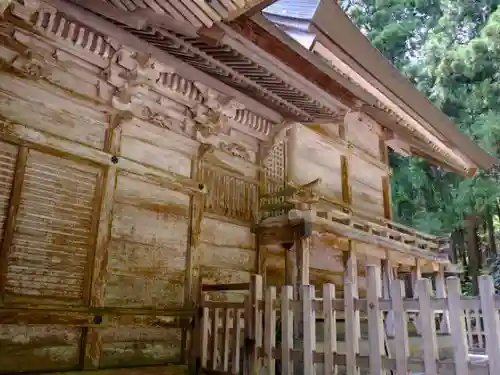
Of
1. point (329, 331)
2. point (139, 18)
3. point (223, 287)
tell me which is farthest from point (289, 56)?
point (329, 331)

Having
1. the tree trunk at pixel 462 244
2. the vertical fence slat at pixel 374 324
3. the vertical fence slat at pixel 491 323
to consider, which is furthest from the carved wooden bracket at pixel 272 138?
Result: the tree trunk at pixel 462 244

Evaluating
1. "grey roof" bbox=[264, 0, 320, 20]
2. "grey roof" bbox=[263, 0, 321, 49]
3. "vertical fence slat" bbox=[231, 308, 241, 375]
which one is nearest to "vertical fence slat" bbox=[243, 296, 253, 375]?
"vertical fence slat" bbox=[231, 308, 241, 375]

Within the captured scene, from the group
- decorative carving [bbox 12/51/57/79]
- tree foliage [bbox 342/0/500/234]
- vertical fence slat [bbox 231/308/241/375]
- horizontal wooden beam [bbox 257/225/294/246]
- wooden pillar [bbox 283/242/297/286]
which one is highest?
tree foliage [bbox 342/0/500/234]

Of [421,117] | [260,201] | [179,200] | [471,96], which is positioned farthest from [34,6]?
[471,96]

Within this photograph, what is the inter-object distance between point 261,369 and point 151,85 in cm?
368

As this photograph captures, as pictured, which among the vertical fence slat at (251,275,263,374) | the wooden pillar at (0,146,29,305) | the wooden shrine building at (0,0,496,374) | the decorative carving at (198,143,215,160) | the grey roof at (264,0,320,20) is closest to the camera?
the wooden pillar at (0,146,29,305)

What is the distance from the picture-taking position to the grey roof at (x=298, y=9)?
588 cm

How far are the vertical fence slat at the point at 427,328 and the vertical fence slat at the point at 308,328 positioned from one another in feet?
3.75

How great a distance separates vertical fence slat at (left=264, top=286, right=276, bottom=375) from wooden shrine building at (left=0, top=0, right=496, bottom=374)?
1372mm

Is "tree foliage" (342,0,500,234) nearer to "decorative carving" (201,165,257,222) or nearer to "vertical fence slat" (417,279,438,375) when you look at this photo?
"decorative carving" (201,165,257,222)

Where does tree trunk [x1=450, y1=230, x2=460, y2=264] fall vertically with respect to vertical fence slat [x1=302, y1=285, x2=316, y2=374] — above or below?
above

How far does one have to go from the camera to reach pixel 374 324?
12.9 ft

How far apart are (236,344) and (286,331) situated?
3.26 ft

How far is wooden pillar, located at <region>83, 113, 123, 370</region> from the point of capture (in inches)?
188
